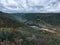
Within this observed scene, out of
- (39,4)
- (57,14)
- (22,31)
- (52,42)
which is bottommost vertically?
(52,42)

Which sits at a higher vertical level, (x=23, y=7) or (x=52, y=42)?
(x=23, y=7)

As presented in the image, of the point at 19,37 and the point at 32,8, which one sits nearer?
the point at 19,37

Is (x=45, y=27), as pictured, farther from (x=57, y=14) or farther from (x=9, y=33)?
(x=9, y=33)

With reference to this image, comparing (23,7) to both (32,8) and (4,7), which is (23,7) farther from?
(4,7)

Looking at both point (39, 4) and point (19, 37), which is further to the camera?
point (39, 4)

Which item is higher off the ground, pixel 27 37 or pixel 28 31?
pixel 28 31

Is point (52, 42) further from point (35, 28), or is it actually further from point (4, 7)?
point (4, 7)

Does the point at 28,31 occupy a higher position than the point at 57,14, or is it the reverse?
the point at 57,14

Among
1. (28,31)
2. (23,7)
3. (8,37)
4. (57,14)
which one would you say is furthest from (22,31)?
(57,14)

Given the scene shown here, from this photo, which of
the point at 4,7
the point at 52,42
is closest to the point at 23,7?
the point at 4,7
